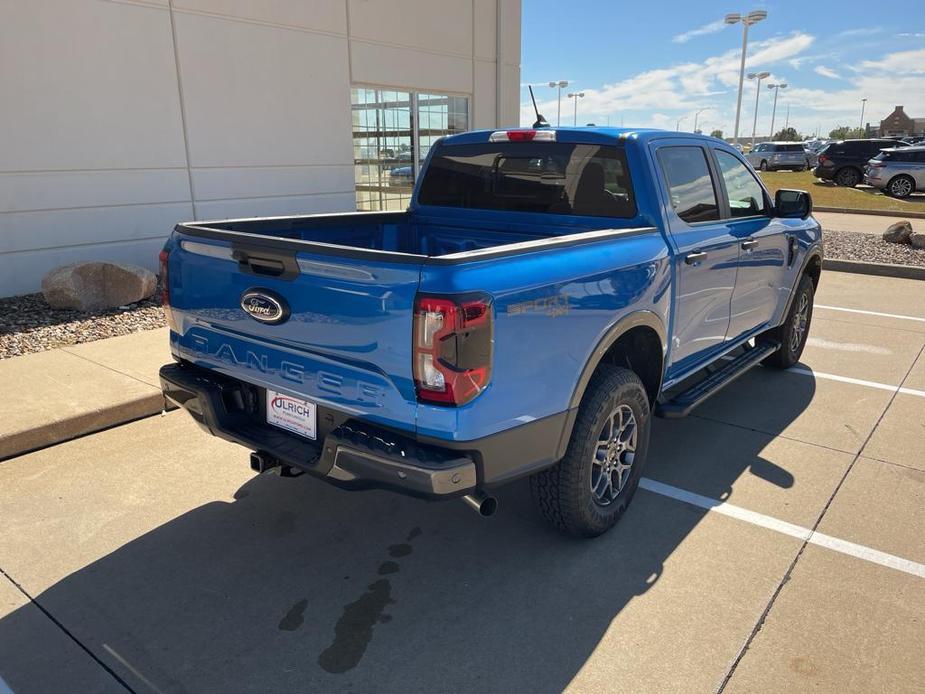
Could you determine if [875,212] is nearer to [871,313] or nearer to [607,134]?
[871,313]

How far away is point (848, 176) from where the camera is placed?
88.7 feet

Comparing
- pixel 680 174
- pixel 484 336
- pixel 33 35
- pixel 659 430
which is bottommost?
pixel 659 430

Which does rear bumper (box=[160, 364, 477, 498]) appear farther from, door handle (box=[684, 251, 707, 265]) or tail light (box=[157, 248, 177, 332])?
door handle (box=[684, 251, 707, 265])

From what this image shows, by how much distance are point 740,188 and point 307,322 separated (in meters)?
3.43

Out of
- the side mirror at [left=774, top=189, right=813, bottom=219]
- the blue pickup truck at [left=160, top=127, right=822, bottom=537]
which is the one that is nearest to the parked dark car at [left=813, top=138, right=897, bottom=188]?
the side mirror at [left=774, top=189, right=813, bottom=219]

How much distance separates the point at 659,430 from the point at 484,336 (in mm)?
2766

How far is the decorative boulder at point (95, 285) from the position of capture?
7102 millimetres

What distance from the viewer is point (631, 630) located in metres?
2.77

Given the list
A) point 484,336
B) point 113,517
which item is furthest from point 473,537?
point 113,517

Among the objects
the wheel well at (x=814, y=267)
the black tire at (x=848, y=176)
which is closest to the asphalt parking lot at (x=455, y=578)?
the wheel well at (x=814, y=267)

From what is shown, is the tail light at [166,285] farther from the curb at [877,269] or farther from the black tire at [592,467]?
the curb at [877,269]

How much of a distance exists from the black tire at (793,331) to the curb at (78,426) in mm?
4750

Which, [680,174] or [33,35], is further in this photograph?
[33,35]

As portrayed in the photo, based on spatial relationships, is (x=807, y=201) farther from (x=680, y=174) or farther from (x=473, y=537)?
(x=473, y=537)
